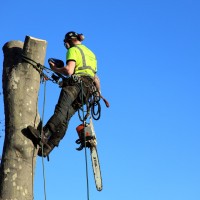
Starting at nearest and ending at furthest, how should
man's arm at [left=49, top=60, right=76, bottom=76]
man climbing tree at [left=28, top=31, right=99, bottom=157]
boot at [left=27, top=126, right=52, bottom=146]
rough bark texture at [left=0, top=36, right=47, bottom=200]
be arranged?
rough bark texture at [left=0, top=36, right=47, bottom=200] → boot at [left=27, top=126, right=52, bottom=146] → man climbing tree at [left=28, top=31, right=99, bottom=157] → man's arm at [left=49, top=60, right=76, bottom=76]

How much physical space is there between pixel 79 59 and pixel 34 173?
1.80 metres

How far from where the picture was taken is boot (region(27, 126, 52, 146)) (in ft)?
16.2

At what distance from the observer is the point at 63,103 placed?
5754 mm

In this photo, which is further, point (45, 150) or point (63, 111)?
point (63, 111)

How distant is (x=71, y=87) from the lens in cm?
593

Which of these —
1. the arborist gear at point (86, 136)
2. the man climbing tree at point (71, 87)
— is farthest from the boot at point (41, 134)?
the arborist gear at point (86, 136)

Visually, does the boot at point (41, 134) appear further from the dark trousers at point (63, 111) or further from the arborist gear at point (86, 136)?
the arborist gear at point (86, 136)

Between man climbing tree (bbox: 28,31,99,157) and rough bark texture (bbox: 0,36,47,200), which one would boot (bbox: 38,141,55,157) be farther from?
rough bark texture (bbox: 0,36,47,200)

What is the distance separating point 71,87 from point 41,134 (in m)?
1.02

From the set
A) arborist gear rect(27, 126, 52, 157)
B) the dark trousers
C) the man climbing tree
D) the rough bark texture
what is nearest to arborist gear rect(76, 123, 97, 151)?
the man climbing tree

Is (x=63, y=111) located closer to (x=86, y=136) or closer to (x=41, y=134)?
(x=86, y=136)

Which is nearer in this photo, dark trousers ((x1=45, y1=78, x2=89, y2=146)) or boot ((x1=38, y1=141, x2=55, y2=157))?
boot ((x1=38, y1=141, x2=55, y2=157))

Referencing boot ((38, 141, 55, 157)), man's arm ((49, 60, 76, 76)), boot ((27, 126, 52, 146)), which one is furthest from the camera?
man's arm ((49, 60, 76, 76))

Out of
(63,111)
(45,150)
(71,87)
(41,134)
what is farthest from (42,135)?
(71,87)
